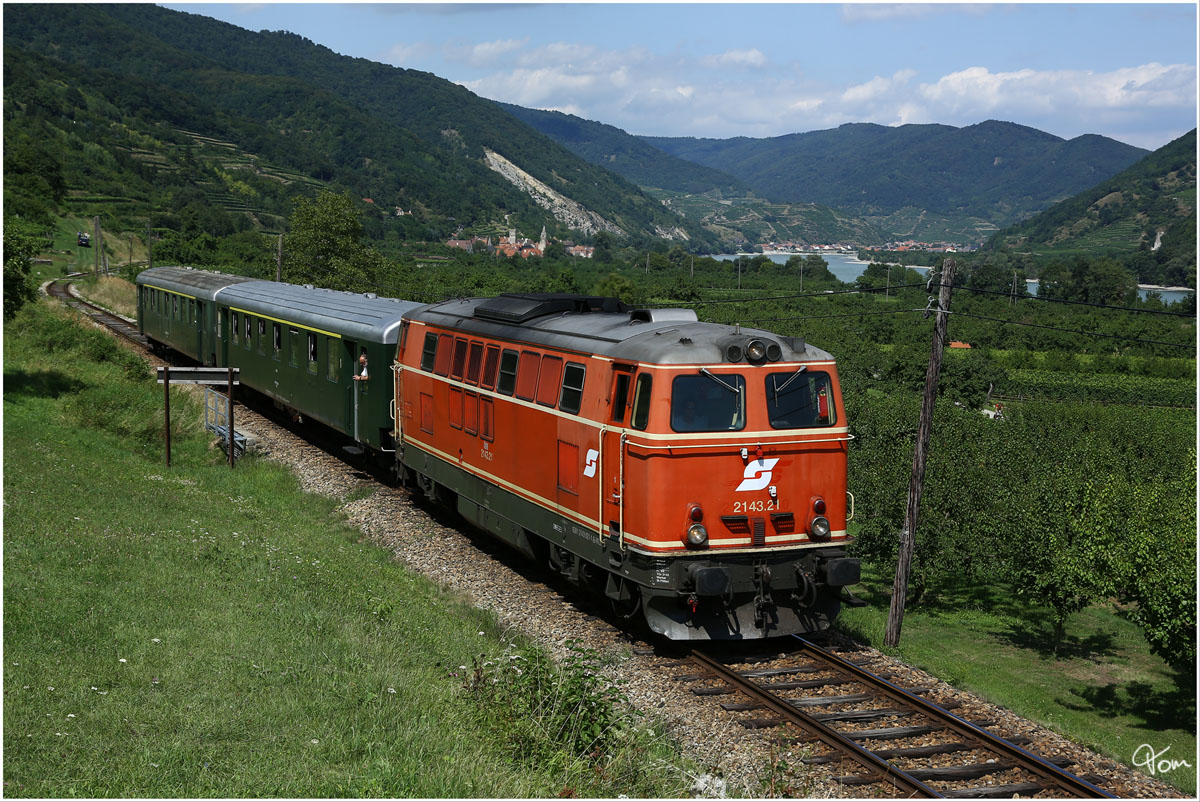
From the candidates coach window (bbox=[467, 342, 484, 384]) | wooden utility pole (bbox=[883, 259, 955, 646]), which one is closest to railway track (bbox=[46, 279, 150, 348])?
coach window (bbox=[467, 342, 484, 384])

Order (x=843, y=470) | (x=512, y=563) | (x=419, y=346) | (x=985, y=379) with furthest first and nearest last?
(x=985, y=379)
(x=419, y=346)
(x=512, y=563)
(x=843, y=470)

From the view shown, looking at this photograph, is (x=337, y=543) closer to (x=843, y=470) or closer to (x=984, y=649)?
(x=843, y=470)

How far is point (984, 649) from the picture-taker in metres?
18.5

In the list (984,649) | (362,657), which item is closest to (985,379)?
(984,649)

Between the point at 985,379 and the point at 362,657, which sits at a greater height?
the point at 362,657

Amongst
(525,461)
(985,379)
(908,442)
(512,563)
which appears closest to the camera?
(525,461)

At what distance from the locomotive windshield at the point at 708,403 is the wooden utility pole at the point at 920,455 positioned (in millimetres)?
4016

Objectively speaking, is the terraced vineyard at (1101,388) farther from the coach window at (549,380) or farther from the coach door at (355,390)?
the coach window at (549,380)

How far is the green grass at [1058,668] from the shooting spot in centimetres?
1295

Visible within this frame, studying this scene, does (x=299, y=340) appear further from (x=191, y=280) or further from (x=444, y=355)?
(x=191, y=280)

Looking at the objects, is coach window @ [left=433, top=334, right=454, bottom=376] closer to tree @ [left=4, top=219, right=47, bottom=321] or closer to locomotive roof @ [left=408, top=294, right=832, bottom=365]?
locomotive roof @ [left=408, top=294, right=832, bottom=365]

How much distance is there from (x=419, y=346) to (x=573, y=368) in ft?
21.6

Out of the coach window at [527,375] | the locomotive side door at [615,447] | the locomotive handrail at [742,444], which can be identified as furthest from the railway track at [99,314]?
the locomotive handrail at [742,444]

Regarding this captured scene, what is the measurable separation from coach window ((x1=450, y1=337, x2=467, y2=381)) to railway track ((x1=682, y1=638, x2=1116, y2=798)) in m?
7.10
